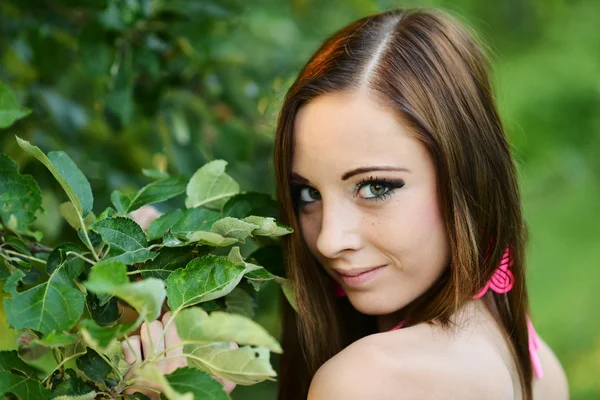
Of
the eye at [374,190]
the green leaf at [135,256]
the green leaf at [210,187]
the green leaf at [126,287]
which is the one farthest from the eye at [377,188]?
the green leaf at [126,287]

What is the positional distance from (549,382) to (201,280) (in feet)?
2.44

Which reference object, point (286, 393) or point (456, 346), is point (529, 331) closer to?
point (456, 346)

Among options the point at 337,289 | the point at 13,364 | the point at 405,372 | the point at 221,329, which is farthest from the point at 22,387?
the point at 337,289

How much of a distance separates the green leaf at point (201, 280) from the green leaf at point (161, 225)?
0.43 feet

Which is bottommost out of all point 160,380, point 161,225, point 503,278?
point 160,380

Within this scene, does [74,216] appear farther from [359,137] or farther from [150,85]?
[150,85]

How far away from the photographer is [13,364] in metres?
0.89

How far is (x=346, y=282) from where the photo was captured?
119 cm

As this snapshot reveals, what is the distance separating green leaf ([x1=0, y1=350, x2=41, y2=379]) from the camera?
882 millimetres

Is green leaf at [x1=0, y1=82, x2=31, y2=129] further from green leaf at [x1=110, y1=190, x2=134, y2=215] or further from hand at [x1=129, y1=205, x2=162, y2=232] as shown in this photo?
hand at [x1=129, y1=205, x2=162, y2=232]

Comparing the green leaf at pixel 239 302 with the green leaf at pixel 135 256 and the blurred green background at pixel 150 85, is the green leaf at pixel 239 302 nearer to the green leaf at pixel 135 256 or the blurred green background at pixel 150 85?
the green leaf at pixel 135 256

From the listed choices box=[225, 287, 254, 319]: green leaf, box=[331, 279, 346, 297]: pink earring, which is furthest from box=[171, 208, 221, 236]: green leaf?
box=[331, 279, 346, 297]: pink earring

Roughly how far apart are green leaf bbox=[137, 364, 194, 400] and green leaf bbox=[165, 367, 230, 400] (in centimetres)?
1

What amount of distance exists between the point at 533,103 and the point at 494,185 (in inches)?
100
